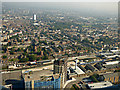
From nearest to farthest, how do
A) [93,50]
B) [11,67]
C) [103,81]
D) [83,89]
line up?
[83,89], [103,81], [11,67], [93,50]

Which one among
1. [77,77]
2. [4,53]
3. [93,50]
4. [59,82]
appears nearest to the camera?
[59,82]

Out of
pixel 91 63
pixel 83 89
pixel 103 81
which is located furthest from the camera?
pixel 91 63

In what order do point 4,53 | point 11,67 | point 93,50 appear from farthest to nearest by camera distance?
point 93,50 < point 4,53 < point 11,67

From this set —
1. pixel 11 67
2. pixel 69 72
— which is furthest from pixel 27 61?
pixel 69 72

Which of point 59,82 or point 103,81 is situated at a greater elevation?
point 59,82

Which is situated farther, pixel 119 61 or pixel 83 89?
pixel 119 61

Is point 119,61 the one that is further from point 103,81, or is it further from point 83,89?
point 83,89

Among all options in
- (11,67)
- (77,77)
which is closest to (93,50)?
(77,77)

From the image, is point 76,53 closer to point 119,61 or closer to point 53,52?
point 53,52

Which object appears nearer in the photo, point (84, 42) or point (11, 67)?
point (11, 67)
